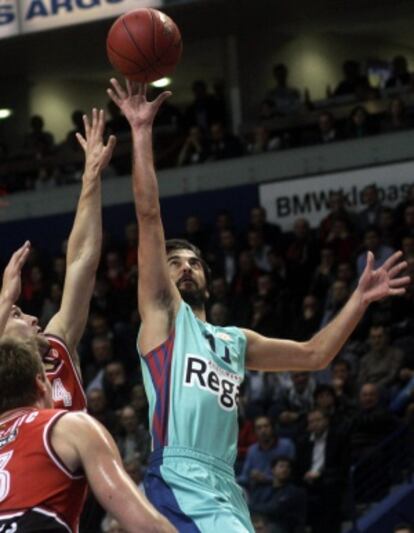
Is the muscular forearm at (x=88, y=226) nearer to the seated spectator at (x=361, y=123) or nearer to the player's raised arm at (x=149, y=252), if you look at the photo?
the player's raised arm at (x=149, y=252)

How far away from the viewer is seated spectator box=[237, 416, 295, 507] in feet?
43.4

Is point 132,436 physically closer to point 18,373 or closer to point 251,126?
point 251,126

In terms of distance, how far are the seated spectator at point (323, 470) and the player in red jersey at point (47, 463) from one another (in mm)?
8600

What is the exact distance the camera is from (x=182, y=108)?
76.2 ft

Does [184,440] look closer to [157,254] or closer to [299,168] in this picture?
[157,254]

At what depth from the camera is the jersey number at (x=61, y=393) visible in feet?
21.6

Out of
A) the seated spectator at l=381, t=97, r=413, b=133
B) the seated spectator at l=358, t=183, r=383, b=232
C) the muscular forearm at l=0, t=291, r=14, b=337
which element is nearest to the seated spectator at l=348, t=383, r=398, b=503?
the seated spectator at l=358, t=183, r=383, b=232

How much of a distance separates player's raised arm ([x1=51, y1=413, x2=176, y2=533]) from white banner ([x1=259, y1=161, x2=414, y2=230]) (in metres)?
12.9

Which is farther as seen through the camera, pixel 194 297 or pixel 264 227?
pixel 264 227

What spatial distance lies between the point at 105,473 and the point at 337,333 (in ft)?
8.33

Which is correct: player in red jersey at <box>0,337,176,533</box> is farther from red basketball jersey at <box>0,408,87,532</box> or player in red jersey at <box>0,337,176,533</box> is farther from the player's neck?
the player's neck

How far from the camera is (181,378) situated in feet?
20.5

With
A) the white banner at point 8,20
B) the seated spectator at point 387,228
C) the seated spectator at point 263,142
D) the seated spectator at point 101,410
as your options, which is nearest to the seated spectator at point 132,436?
the seated spectator at point 101,410

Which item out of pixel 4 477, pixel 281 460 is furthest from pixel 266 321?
pixel 4 477
